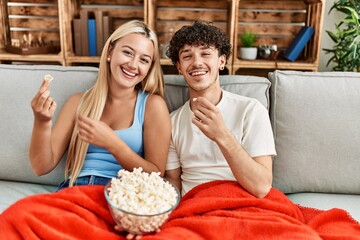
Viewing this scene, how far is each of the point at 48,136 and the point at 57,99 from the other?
314mm

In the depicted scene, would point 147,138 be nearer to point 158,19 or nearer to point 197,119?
point 197,119

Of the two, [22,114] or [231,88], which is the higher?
[231,88]

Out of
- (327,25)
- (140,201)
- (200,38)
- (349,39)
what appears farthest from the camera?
(327,25)

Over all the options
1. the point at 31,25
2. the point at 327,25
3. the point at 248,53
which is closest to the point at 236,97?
the point at 248,53

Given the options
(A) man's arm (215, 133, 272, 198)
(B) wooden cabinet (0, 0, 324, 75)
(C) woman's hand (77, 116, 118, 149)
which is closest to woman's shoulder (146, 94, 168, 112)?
(C) woman's hand (77, 116, 118, 149)

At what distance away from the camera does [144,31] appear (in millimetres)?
1429

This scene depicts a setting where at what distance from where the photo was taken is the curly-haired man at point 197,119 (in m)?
1.30

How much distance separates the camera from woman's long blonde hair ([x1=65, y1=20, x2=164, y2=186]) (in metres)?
1.41

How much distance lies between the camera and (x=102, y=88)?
146 cm

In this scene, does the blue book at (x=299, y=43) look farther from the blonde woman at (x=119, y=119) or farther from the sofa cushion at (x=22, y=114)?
the sofa cushion at (x=22, y=114)

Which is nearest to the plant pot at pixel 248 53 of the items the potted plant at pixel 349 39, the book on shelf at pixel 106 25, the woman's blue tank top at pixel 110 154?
the potted plant at pixel 349 39

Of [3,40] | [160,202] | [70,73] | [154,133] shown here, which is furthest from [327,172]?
[3,40]

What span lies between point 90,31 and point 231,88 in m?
1.40

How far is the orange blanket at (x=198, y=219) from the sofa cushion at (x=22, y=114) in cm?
56
